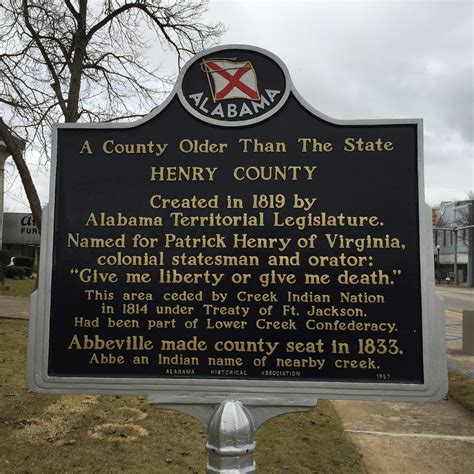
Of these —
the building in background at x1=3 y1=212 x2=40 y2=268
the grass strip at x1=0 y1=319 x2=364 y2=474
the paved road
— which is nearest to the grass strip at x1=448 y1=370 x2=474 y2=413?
the grass strip at x1=0 y1=319 x2=364 y2=474

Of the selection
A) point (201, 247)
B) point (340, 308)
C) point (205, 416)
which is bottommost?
point (205, 416)

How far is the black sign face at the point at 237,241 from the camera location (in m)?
2.38

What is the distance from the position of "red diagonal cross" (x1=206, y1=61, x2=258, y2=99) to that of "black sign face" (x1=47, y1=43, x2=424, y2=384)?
11mm

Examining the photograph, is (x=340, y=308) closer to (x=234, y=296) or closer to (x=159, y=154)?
(x=234, y=296)

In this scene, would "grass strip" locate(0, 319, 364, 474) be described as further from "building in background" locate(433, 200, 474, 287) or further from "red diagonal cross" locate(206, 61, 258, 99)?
"building in background" locate(433, 200, 474, 287)

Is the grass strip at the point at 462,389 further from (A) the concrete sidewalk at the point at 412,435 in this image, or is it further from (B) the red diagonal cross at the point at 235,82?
(B) the red diagonal cross at the point at 235,82

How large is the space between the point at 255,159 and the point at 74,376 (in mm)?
1406

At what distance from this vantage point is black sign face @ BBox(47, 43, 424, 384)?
7.80 ft

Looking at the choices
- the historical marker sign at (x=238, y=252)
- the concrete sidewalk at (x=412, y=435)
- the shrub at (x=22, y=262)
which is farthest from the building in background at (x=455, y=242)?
the historical marker sign at (x=238, y=252)

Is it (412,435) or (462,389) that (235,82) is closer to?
(412,435)

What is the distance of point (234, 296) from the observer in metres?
2.43

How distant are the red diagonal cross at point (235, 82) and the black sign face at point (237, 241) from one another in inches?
0.4

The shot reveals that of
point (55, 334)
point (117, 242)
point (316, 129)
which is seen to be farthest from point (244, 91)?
point (55, 334)

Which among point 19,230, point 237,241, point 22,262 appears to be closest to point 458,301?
point 22,262
